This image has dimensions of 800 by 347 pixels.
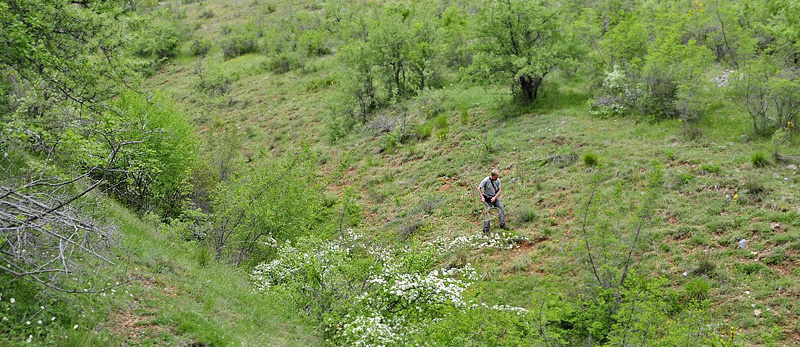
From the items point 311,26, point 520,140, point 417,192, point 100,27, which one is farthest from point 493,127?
point 311,26

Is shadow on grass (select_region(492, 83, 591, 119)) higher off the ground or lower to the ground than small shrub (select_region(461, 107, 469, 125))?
higher

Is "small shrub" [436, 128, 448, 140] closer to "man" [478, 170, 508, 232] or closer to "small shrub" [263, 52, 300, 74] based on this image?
"man" [478, 170, 508, 232]

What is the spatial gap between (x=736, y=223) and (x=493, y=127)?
331 inches

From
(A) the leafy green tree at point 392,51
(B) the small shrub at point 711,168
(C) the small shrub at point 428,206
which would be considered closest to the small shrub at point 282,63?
(A) the leafy green tree at point 392,51

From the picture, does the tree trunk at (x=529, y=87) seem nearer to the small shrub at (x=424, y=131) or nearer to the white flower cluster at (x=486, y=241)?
the small shrub at (x=424, y=131)

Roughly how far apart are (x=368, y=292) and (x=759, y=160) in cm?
869

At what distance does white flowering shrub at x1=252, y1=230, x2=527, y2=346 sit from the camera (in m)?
6.23

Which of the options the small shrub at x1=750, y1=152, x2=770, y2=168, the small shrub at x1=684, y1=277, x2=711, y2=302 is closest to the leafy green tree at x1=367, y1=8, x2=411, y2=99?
the small shrub at x1=750, y1=152, x2=770, y2=168

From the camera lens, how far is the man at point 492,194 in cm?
1072

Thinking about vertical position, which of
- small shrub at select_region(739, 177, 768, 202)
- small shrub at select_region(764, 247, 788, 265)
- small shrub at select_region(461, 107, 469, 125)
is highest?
small shrub at select_region(739, 177, 768, 202)

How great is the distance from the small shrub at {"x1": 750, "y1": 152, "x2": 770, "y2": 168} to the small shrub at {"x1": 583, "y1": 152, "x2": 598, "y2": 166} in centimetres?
325

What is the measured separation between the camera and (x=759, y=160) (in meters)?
9.83

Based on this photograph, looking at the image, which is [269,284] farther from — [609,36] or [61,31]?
[609,36]

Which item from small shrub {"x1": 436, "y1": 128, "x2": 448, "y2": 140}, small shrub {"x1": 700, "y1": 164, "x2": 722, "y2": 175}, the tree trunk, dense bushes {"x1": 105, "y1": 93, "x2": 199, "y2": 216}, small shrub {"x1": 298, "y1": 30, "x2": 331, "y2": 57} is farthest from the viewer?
small shrub {"x1": 298, "y1": 30, "x2": 331, "y2": 57}
